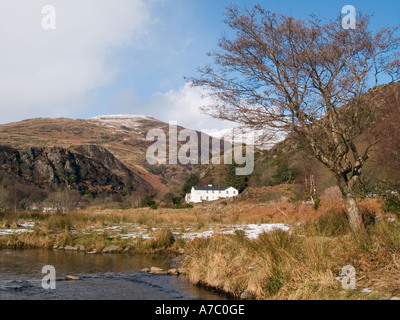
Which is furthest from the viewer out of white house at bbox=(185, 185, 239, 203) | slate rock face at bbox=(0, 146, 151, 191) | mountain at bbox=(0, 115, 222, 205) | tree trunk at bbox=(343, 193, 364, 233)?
mountain at bbox=(0, 115, 222, 205)

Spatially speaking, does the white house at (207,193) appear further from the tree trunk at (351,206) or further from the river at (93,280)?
the tree trunk at (351,206)

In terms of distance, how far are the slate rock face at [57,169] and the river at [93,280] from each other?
9920 centimetres

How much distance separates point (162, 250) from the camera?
56.4 feet

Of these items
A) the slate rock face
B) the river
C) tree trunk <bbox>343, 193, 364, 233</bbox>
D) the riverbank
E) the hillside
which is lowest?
the river

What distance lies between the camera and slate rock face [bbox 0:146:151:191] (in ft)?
373

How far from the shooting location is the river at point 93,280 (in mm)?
9359

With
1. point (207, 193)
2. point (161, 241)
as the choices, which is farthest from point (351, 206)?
point (207, 193)

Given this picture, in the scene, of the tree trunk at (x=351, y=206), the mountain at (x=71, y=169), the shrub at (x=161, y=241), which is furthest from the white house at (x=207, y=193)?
the tree trunk at (x=351, y=206)

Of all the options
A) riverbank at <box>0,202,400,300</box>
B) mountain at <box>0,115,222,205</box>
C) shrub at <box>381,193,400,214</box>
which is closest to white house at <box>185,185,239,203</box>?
mountain at <box>0,115,222,205</box>

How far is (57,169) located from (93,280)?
12014cm

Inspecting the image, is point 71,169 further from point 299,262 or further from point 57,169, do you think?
point 299,262

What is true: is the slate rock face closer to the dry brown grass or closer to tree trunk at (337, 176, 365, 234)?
the dry brown grass

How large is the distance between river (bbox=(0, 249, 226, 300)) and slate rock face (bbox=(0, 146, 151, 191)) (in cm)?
9920

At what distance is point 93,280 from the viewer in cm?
1116
